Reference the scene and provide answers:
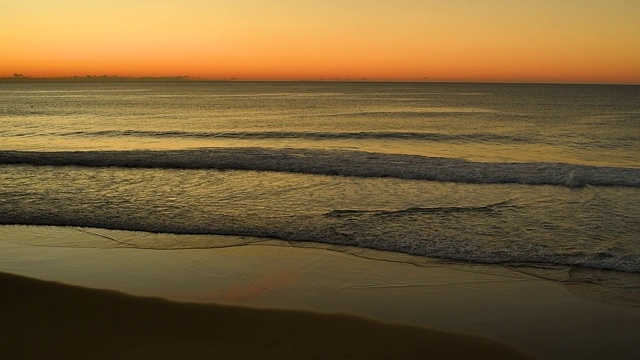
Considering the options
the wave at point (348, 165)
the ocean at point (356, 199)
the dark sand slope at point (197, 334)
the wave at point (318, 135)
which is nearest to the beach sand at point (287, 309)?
the dark sand slope at point (197, 334)

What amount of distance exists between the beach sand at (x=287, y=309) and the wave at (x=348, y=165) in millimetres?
7696

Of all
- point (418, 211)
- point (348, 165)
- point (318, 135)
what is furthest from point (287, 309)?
point (318, 135)

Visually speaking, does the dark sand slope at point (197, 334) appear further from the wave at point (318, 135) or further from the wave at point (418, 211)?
the wave at point (318, 135)

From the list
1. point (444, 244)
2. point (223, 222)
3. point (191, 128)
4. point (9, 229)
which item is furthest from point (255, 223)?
point (191, 128)

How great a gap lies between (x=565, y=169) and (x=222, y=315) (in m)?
13.5

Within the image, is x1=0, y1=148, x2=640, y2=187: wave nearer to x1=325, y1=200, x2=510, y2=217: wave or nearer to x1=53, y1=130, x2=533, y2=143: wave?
x1=325, y1=200, x2=510, y2=217: wave

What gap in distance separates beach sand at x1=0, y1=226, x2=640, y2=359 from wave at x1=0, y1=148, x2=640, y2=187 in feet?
25.2

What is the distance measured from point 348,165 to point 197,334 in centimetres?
1168

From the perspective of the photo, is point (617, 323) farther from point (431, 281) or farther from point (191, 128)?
point (191, 128)

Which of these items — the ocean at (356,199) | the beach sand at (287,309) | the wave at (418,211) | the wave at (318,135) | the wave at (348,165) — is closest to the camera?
the beach sand at (287,309)

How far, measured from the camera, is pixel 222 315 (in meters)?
5.18

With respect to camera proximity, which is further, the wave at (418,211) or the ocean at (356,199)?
the wave at (418,211)

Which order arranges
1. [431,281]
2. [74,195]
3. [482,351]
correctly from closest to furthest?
[482,351]
[431,281]
[74,195]

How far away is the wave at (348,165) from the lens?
14.0m
